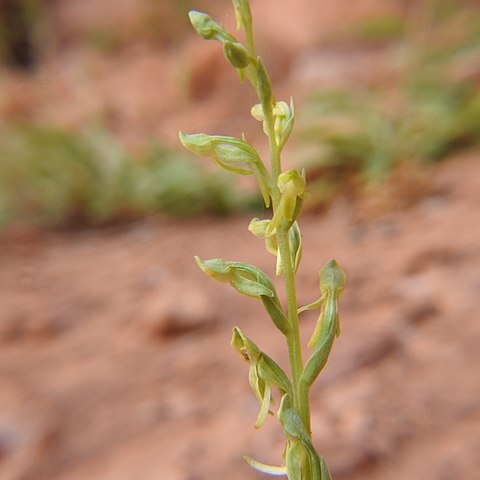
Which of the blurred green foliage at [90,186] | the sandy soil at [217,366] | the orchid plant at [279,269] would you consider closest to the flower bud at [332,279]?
the orchid plant at [279,269]

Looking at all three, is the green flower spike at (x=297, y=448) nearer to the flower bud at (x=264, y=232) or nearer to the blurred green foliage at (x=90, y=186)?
the flower bud at (x=264, y=232)

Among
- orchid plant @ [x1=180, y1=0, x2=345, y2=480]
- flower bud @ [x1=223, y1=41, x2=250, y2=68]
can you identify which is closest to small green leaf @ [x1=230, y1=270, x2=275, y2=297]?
orchid plant @ [x1=180, y1=0, x2=345, y2=480]

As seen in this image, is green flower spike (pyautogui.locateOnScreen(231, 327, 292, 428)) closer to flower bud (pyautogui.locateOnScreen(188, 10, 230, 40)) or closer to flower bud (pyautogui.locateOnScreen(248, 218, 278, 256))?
flower bud (pyautogui.locateOnScreen(248, 218, 278, 256))

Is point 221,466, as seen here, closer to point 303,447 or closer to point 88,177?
point 303,447

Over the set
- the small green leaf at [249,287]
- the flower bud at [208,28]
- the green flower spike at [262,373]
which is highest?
the flower bud at [208,28]

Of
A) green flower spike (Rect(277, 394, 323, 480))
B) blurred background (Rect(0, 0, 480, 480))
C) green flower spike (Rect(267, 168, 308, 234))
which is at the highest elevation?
blurred background (Rect(0, 0, 480, 480))

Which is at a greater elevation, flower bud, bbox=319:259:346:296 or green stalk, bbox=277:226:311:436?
flower bud, bbox=319:259:346:296

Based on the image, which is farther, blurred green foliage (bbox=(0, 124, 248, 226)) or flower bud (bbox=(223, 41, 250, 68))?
blurred green foliage (bbox=(0, 124, 248, 226))
